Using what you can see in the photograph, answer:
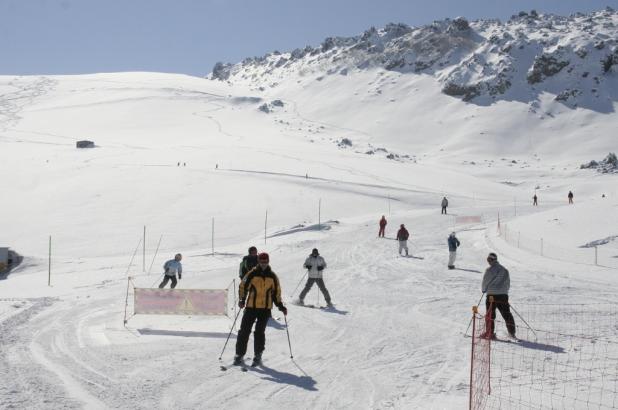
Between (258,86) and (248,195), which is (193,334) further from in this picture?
(258,86)

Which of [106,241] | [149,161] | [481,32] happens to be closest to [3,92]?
[149,161]

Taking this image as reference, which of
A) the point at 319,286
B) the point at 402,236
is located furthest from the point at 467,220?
the point at 319,286

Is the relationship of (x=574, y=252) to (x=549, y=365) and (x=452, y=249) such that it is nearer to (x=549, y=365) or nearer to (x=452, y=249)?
(x=452, y=249)

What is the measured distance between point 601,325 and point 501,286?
2.62m

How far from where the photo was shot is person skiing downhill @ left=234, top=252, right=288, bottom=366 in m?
8.31

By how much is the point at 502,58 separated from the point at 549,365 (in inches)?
6463

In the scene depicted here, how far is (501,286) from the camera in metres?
10.6

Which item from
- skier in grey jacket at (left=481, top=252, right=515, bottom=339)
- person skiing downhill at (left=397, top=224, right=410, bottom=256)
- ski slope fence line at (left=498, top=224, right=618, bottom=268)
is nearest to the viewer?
skier in grey jacket at (left=481, top=252, right=515, bottom=339)

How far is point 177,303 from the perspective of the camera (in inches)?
447

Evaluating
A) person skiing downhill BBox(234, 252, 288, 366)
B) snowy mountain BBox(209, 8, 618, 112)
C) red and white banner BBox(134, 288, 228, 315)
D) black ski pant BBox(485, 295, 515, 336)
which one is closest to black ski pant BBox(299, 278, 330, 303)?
red and white banner BBox(134, 288, 228, 315)

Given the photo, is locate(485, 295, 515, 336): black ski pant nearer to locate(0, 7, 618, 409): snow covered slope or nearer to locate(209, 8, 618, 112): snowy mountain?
locate(0, 7, 618, 409): snow covered slope

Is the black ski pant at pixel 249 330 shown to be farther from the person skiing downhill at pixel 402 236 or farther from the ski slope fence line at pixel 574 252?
the person skiing downhill at pixel 402 236

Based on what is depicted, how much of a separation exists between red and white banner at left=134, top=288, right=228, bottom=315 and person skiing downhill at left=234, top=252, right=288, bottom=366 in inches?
120

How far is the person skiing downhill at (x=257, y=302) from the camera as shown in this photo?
8312mm
